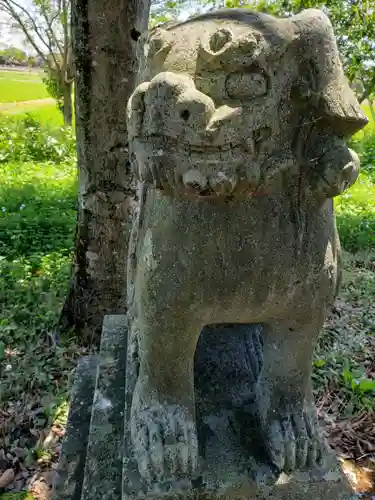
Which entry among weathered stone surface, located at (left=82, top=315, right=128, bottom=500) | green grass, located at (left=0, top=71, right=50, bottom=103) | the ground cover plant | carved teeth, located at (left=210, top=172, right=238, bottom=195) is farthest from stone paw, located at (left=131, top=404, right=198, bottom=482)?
green grass, located at (left=0, top=71, right=50, bottom=103)

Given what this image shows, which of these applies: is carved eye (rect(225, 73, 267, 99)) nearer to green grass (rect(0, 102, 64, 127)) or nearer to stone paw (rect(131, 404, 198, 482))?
stone paw (rect(131, 404, 198, 482))

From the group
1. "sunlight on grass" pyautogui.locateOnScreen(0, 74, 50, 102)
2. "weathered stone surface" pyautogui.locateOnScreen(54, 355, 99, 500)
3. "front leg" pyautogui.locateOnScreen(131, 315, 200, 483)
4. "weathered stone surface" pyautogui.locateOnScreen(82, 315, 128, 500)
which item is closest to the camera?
"front leg" pyautogui.locateOnScreen(131, 315, 200, 483)

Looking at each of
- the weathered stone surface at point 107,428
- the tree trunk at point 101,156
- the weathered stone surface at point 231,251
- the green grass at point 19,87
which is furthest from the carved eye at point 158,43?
the green grass at point 19,87

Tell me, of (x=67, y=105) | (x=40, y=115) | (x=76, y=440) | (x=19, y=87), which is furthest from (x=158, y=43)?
(x=19, y=87)

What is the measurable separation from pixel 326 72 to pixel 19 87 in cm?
2134

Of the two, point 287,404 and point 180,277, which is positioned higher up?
point 180,277

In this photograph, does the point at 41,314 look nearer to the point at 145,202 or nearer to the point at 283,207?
the point at 145,202

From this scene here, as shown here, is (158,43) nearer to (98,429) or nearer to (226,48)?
(226,48)

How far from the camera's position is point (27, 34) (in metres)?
11.5

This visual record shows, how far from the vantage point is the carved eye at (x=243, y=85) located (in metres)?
0.90

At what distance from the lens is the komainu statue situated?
2.94 ft

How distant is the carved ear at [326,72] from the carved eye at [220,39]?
0.45 feet

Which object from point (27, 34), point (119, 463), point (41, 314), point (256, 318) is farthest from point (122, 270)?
point (27, 34)

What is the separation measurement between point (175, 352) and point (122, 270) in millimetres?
1738
